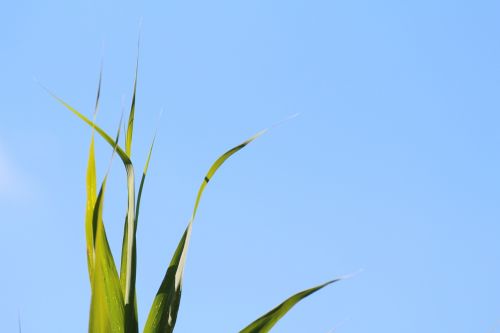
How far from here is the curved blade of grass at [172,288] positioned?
1.09 meters

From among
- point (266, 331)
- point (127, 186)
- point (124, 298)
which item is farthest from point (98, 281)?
point (266, 331)

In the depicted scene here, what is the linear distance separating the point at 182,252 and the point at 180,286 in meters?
0.06

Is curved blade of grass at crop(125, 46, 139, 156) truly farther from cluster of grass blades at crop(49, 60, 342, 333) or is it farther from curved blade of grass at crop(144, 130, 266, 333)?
curved blade of grass at crop(144, 130, 266, 333)

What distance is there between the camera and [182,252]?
115cm

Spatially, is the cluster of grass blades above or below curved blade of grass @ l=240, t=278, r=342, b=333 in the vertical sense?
above

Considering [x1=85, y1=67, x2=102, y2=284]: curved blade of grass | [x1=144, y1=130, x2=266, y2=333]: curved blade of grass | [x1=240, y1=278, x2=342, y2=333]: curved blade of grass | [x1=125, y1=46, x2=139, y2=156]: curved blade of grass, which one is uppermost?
[x1=125, y1=46, x2=139, y2=156]: curved blade of grass

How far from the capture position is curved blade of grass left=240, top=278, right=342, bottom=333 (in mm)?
1100

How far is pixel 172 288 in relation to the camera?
44.2 inches

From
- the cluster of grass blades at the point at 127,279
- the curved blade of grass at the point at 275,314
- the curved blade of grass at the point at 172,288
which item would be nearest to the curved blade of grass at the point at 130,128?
the cluster of grass blades at the point at 127,279

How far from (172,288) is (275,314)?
0.18m

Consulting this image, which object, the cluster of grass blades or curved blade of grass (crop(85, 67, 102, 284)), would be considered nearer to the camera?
the cluster of grass blades

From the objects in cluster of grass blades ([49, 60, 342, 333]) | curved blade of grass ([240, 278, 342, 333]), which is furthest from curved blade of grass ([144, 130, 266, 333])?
curved blade of grass ([240, 278, 342, 333])

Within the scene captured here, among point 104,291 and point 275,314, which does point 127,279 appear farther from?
point 275,314

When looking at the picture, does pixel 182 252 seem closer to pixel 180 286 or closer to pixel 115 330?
pixel 180 286
